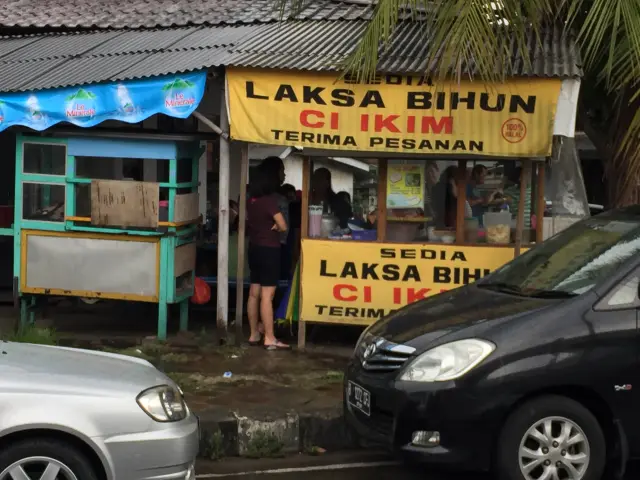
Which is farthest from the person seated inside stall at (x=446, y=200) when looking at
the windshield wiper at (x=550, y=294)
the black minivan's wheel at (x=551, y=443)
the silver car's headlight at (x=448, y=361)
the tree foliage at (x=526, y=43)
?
the black minivan's wheel at (x=551, y=443)

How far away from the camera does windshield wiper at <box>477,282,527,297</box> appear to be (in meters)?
6.05

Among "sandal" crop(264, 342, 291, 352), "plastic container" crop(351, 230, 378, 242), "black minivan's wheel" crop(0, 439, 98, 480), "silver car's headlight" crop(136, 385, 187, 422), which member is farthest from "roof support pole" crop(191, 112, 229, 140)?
"black minivan's wheel" crop(0, 439, 98, 480)

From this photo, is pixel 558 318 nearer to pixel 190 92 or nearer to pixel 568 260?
pixel 568 260

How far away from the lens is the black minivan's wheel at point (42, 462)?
452 cm

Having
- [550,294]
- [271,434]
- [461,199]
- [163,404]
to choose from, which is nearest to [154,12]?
[461,199]

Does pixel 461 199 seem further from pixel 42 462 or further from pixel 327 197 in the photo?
pixel 42 462

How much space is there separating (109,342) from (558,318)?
5496 mm

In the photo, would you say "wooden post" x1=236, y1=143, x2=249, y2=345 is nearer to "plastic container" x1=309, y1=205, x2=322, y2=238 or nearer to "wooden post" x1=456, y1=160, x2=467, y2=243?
"plastic container" x1=309, y1=205, x2=322, y2=238

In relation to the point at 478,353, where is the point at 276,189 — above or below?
above

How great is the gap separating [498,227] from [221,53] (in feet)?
10.4

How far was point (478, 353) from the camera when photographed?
17.5ft

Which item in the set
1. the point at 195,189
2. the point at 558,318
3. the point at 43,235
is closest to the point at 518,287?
the point at 558,318

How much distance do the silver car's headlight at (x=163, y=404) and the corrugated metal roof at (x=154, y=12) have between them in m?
6.29

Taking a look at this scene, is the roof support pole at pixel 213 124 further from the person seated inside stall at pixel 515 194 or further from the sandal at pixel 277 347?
the person seated inside stall at pixel 515 194
